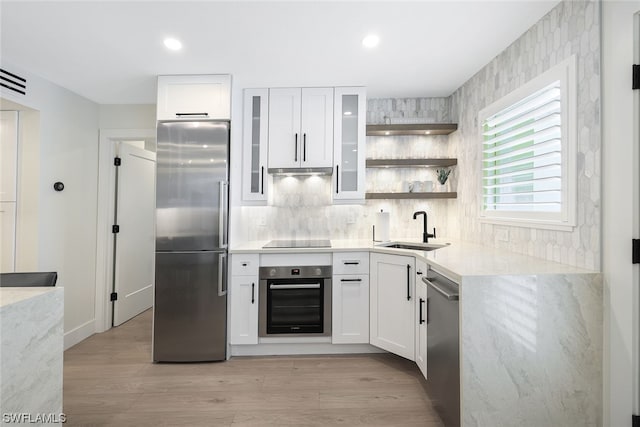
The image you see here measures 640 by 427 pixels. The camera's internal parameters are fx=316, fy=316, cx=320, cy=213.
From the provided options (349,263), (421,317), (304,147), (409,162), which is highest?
(304,147)

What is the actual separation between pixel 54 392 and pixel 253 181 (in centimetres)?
218

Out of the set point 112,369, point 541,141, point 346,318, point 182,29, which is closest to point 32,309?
point 112,369

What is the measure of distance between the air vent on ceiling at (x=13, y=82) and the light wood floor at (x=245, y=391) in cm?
242

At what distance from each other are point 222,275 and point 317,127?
170 centimetres

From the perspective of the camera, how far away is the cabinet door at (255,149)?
3.21 m

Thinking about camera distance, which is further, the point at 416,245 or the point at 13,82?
the point at 416,245

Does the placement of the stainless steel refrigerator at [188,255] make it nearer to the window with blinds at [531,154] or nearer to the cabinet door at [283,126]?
the cabinet door at [283,126]

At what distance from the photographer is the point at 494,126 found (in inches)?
103

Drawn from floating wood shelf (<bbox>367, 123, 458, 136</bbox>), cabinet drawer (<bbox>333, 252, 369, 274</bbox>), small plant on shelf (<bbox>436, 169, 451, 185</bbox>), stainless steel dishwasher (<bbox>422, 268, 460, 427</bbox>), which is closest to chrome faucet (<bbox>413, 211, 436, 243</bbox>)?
small plant on shelf (<bbox>436, 169, 451, 185</bbox>)

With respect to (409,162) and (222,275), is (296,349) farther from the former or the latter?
(409,162)

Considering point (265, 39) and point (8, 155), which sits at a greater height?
point (265, 39)

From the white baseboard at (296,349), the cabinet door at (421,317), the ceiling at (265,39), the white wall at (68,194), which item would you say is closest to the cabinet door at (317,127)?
the ceiling at (265,39)

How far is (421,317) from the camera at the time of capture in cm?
241

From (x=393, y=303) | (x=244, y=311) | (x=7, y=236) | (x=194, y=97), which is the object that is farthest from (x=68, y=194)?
(x=393, y=303)
